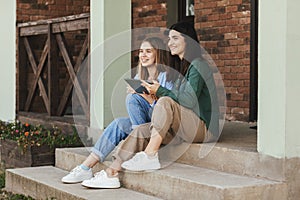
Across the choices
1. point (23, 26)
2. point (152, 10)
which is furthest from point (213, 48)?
point (23, 26)

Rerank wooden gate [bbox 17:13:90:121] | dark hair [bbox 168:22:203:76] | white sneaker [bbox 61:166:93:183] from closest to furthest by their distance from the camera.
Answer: dark hair [bbox 168:22:203:76] < white sneaker [bbox 61:166:93:183] < wooden gate [bbox 17:13:90:121]

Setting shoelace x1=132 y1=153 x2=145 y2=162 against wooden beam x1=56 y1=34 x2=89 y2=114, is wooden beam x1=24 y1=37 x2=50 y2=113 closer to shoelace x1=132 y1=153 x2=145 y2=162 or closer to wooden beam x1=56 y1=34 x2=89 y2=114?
wooden beam x1=56 y1=34 x2=89 y2=114

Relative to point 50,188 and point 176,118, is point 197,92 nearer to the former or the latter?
point 176,118

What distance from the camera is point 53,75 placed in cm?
713

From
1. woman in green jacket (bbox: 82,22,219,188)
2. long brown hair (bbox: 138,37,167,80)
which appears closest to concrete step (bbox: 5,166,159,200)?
woman in green jacket (bbox: 82,22,219,188)

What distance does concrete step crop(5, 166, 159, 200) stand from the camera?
430 cm

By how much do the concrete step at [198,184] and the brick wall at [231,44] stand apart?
2183 millimetres

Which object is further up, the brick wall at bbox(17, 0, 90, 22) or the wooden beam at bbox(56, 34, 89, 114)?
the brick wall at bbox(17, 0, 90, 22)

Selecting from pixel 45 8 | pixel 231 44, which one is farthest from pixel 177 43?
pixel 45 8

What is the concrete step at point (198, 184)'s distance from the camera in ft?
12.3

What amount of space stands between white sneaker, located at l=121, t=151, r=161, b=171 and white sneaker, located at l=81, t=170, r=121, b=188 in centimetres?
18

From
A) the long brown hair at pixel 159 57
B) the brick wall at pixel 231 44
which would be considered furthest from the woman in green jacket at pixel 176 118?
the brick wall at pixel 231 44

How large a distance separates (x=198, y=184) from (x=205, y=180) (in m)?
0.08

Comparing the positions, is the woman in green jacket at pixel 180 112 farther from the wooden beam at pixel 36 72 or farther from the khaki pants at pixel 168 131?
the wooden beam at pixel 36 72
